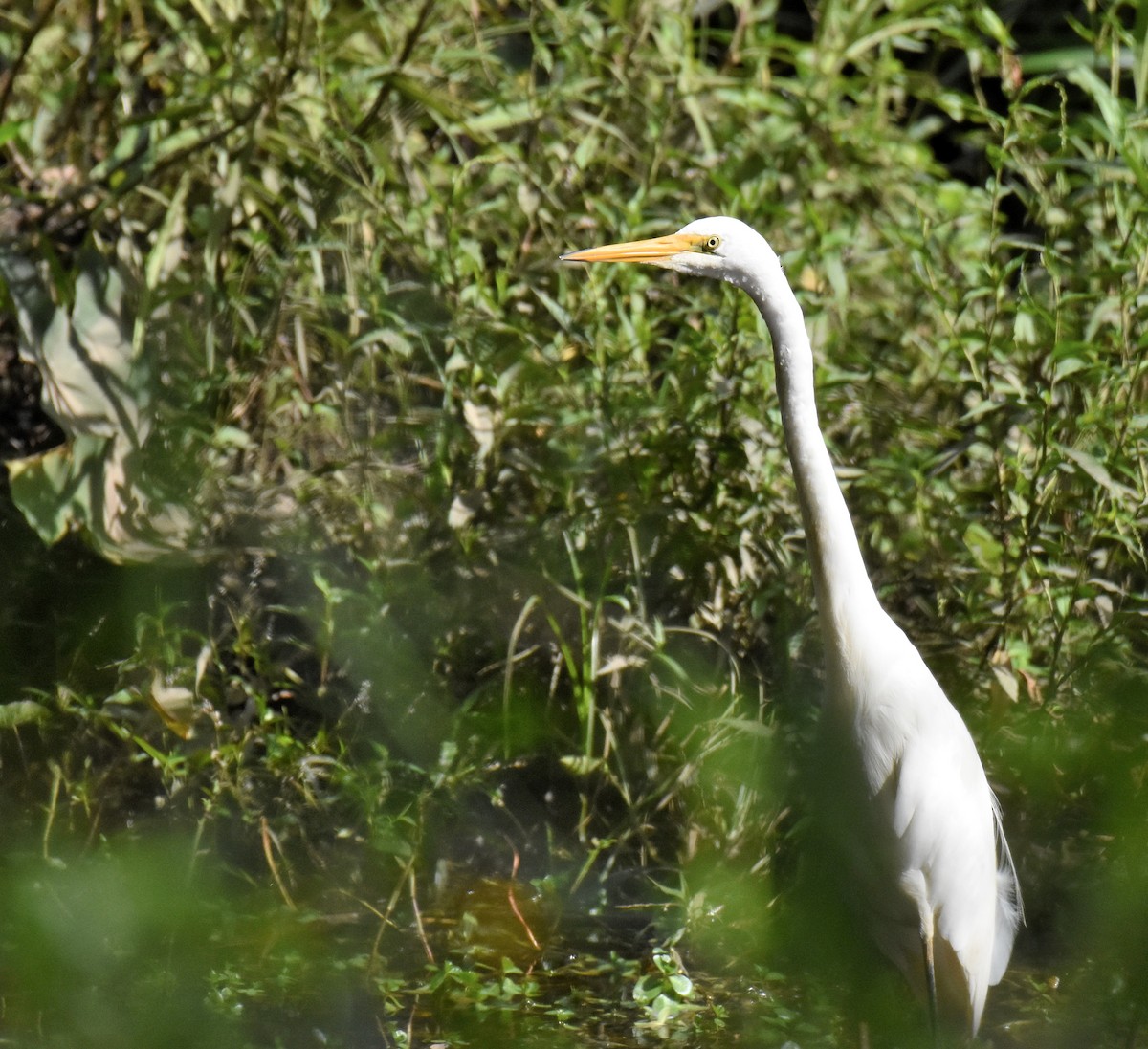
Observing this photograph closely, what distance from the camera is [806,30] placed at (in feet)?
13.5

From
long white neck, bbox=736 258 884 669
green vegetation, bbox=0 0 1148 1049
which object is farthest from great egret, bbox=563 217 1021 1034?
green vegetation, bbox=0 0 1148 1049

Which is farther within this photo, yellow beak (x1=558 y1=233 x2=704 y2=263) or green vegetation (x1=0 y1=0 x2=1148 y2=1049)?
green vegetation (x1=0 y1=0 x2=1148 y2=1049)

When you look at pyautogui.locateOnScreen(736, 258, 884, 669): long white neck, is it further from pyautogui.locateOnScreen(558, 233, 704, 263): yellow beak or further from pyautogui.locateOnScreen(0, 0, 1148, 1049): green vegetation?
pyautogui.locateOnScreen(0, 0, 1148, 1049): green vegetation

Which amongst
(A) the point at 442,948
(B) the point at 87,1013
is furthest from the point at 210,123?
(B) the point at 87,1013

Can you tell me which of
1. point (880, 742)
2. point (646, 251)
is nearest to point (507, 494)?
point (646, 251)

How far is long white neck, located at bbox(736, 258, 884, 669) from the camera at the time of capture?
1655mm

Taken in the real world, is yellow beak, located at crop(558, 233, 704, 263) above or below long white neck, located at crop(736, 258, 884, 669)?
above

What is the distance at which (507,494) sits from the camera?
2.40m

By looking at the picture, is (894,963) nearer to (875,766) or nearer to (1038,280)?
(875,766)

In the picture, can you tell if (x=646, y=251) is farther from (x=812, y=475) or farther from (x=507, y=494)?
(x=507, y=494)

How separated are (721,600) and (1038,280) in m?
1.16

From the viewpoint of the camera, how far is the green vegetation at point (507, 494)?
202 centimetres

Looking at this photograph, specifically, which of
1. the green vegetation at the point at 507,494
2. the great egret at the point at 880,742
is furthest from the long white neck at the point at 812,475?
the green vegetation at the point at 507,494

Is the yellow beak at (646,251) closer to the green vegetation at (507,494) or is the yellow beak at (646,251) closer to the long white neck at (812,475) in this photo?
the long white neck at (812,475)
